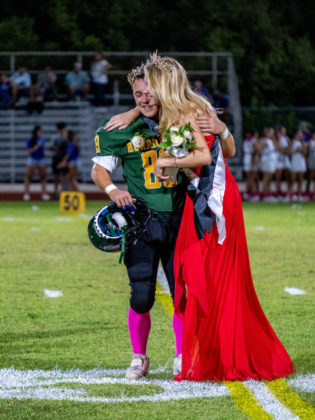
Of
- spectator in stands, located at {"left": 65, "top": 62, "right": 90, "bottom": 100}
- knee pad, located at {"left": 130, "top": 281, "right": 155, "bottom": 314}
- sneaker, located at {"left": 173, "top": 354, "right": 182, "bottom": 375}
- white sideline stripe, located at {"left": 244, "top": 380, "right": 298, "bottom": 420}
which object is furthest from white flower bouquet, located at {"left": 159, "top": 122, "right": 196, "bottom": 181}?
spectator in stands, located at {"left": 65, "top": 62, "right": 90, "bottom": 100}

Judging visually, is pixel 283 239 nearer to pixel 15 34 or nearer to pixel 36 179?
pixel 36 179

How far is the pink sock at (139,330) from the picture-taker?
545cm

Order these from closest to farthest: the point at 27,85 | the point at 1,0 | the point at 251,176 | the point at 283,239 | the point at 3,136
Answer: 1. the point at 283,239
2. the point at 251,176
3. the point at 27,85
4. the point at 3,136
5. the point at 1,0

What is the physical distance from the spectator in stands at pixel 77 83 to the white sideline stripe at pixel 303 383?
24608 millimetres

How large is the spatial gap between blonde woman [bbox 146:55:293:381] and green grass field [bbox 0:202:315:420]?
166 mm

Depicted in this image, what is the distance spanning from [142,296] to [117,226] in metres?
0.42

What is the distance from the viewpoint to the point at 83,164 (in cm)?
3091

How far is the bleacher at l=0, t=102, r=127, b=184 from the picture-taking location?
31.2m

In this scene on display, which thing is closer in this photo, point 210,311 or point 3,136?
point 210,311

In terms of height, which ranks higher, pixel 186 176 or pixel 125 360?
pixel 186 176

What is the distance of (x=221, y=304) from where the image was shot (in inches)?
206

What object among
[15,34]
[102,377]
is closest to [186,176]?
[102,377]

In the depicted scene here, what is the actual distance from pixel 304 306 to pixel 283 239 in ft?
20.1

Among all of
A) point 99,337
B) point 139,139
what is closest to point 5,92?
point 99,337
